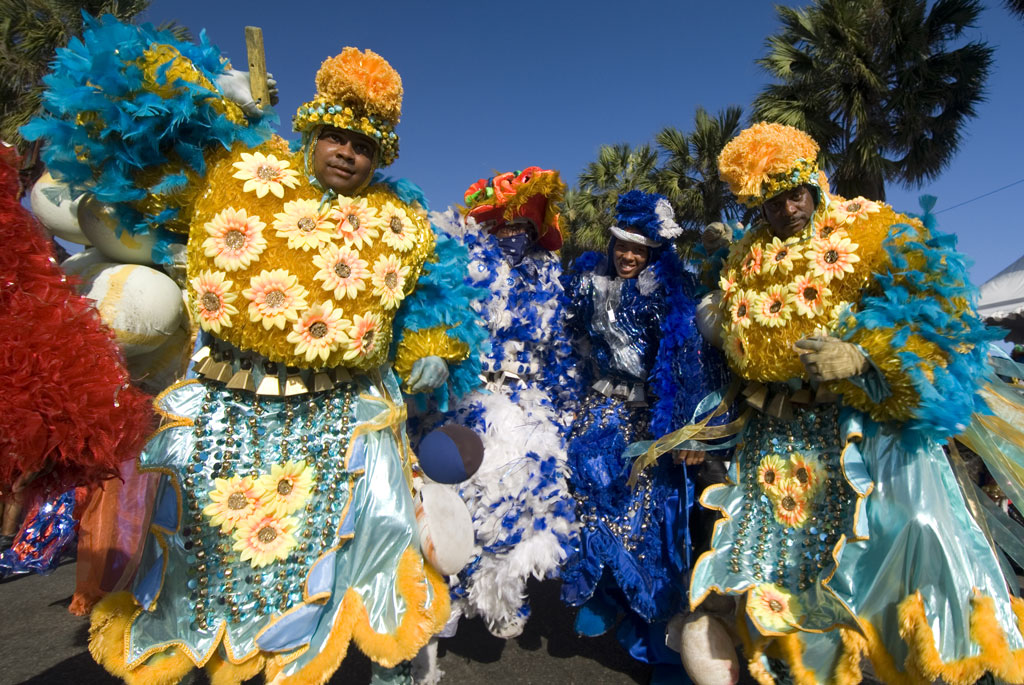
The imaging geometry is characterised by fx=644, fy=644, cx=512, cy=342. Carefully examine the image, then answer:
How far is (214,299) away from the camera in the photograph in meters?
2.08

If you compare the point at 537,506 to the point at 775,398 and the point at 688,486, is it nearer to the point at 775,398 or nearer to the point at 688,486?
the point at 688,486

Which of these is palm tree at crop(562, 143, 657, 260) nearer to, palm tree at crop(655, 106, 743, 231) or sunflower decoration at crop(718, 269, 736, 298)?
palm tree at crop(655, 106, 743, 231)

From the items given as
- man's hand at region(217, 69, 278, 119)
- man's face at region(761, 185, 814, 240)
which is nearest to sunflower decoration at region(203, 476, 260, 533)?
man's hand at region(217, 69, 278, 119)

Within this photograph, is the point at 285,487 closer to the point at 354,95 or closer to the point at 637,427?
the point at 354,95

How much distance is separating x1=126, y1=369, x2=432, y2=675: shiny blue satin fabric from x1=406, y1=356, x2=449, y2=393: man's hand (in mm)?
260

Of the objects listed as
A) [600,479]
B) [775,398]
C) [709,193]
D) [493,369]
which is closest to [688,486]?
[600,479]

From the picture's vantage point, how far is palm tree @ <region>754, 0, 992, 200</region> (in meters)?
9.83

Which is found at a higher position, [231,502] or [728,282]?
[728,282]

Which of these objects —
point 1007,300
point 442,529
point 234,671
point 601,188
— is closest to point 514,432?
point 442,529

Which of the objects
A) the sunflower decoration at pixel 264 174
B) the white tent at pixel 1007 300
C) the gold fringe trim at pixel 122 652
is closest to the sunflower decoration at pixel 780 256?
the sunflower decoration at pixel 264 174

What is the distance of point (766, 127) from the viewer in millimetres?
2637

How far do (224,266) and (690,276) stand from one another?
87.3 inches

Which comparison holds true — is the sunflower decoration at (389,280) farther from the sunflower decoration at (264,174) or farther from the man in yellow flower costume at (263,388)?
the sunflower decoration at (264,174)

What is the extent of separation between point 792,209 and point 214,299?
2.20 metres
